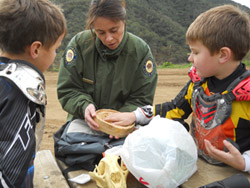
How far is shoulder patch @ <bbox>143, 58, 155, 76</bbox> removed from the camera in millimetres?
2461

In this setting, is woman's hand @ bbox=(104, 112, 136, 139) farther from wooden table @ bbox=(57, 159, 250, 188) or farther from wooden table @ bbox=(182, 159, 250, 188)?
wooden table @ bbox=(182, 159, 250, 188)

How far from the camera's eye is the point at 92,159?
6.00 ft

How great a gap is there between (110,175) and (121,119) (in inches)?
24.2

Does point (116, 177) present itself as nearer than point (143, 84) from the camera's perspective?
Yes

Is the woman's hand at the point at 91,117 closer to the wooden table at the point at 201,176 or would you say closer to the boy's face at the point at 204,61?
the wooden table at the point at 201,176

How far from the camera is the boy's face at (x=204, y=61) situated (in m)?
1.73

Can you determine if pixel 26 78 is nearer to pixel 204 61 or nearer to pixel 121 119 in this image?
pixel 121 119

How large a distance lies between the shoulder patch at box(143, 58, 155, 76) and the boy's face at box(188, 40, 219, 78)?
2.34ft


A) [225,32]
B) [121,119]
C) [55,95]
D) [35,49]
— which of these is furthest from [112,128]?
[55,95]

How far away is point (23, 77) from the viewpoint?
1252 mm

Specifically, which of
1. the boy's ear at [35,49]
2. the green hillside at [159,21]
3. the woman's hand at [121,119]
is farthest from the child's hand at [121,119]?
the green hillside at [159,21]

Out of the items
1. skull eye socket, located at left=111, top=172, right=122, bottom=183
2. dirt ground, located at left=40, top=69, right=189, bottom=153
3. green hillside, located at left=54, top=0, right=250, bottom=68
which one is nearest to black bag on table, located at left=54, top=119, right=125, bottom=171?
skull eye socket, located at left=111, top=172, right=122, bottom=183

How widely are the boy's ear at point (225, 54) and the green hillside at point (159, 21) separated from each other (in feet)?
69.6

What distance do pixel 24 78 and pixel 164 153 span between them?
0.83 meters
